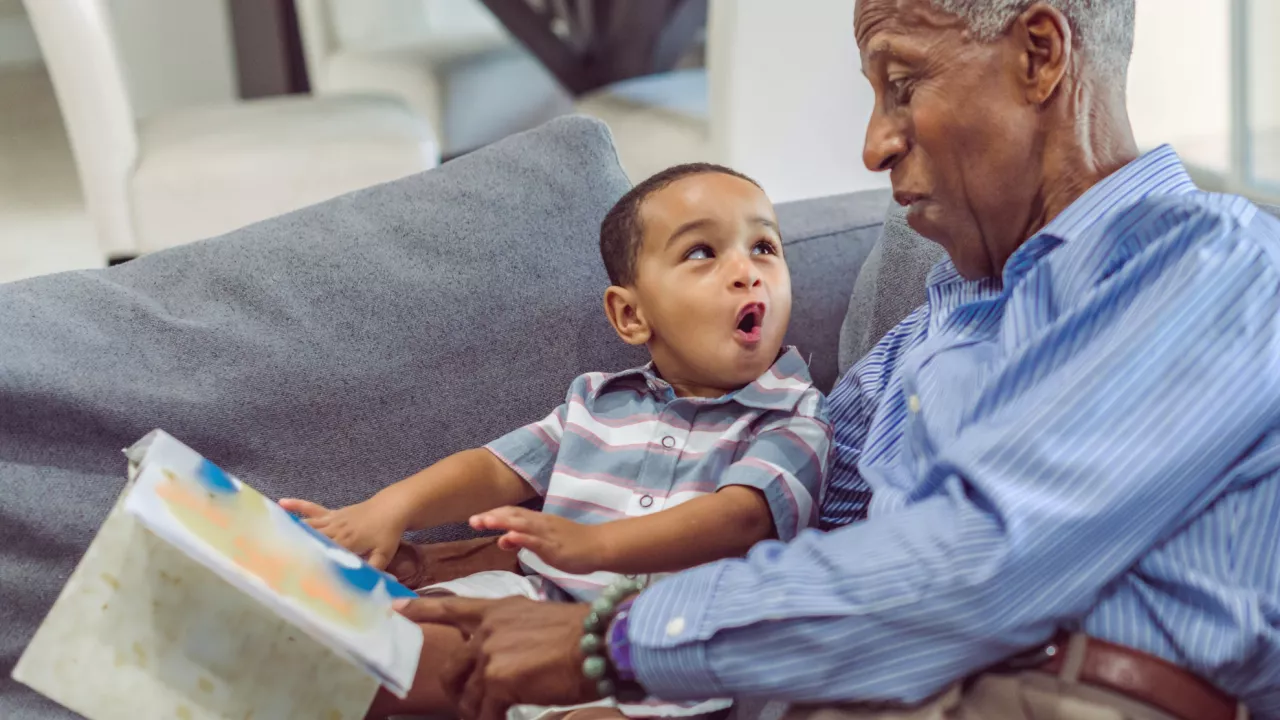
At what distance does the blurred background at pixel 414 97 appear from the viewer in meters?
2.83

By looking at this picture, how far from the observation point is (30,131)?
467 cm

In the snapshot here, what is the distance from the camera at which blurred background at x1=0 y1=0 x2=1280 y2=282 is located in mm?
2830

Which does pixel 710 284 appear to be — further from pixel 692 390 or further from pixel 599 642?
pixel 599 642

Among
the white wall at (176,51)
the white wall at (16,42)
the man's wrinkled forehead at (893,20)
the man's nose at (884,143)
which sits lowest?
the white wall at (176,51)

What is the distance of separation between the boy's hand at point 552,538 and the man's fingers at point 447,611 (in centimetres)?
6

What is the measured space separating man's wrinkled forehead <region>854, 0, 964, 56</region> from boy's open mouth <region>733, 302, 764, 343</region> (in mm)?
309

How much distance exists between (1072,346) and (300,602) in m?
0.60

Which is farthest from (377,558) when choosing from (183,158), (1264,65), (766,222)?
(1264,65)

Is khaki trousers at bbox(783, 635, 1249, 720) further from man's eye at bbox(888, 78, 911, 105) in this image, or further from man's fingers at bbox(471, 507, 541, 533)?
man's eye at bbox(888, 78, 911, 105)

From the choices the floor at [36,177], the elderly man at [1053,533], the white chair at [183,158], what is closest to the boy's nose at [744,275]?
the elderly man at [1053,533]

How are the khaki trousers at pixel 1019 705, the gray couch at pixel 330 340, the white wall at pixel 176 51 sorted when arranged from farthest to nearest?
1. the white wall at pixel 176 51
2. the gray couch at pixel 330 340
3. the khaki trousers at pixel 1019 705

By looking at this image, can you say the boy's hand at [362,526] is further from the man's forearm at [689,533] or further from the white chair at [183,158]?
the white chair at [183,158]

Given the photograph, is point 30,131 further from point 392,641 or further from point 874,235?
point 392,641

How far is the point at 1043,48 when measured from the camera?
1066 mm
